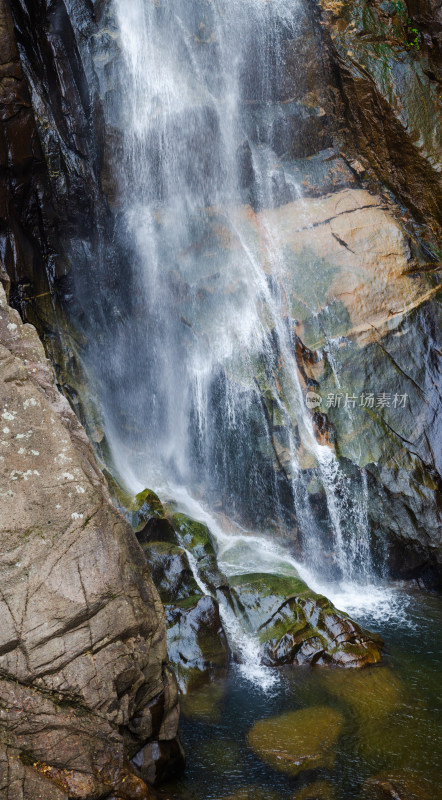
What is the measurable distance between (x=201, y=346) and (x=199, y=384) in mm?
812

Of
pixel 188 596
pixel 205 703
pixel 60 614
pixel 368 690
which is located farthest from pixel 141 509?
pixel 60 614

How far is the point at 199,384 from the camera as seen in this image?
1255 cm

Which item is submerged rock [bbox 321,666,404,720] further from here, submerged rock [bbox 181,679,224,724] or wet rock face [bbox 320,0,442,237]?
wet rock face [bbox 320,0,442,237]

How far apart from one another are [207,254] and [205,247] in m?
0.19

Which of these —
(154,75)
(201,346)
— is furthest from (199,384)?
(154,75)

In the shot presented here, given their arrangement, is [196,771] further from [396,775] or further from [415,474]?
[415,474]

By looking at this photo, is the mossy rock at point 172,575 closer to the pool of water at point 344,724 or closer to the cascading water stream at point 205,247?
the pool of water at point 344,724

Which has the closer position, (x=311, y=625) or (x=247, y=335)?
(x=311, y=625)

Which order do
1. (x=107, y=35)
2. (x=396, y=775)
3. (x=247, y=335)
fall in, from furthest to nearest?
(x=107, y=35)
(x=247, y=335)
(x=396, y=775)

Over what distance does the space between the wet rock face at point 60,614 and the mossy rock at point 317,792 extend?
1434mm

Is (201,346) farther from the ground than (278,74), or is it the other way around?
(278,74)

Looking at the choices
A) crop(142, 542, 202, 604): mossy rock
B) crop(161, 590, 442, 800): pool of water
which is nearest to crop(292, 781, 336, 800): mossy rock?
crop(161, 590, 442, 800): pool of water

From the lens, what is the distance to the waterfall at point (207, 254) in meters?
11.9

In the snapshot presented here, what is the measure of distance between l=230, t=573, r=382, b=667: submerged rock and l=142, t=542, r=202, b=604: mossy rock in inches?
34.7
